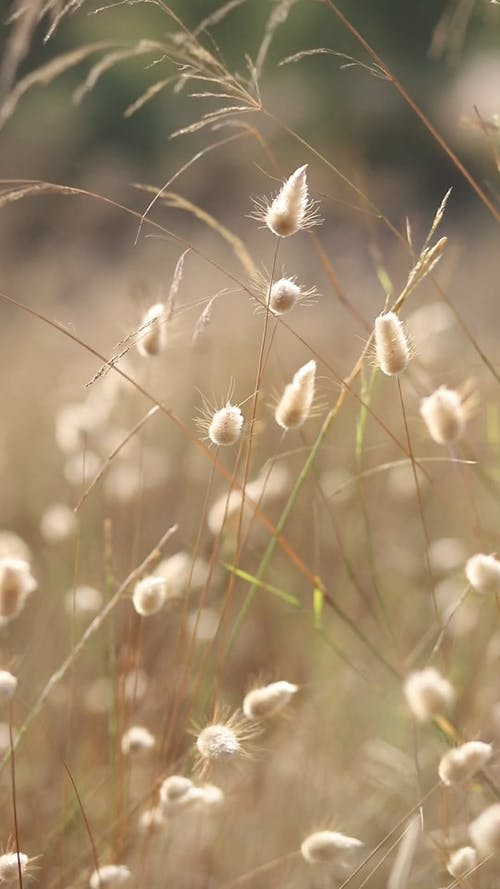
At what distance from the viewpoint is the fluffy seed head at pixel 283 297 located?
0.68m

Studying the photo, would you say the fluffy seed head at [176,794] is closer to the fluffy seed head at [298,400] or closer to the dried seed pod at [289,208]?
the fluffy seed head at [298,400]

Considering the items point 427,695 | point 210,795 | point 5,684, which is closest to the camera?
point 427,695

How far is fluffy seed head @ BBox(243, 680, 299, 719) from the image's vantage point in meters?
0.65

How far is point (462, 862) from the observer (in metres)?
0.66

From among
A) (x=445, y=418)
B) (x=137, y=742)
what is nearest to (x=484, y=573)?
(x=445, y=418)

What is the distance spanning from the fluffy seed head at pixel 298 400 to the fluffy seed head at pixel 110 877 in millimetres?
334

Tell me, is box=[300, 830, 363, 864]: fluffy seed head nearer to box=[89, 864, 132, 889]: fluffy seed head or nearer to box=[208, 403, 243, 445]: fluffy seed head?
→ box=[89, 864, 132, 889]: fluffy seed head

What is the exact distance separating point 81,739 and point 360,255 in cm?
332

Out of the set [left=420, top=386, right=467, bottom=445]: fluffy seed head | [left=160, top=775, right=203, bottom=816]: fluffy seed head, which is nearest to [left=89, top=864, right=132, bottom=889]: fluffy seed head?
[left=160, top=775, right=203, bottom=816]: fluffy seed head

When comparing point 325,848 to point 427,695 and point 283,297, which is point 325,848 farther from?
point 283,297

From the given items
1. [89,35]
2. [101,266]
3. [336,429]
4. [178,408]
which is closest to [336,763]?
[336,429]

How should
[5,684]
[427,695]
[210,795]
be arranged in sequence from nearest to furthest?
[427,695]
[5,684]
[210,795]

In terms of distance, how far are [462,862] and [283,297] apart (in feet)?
1.27

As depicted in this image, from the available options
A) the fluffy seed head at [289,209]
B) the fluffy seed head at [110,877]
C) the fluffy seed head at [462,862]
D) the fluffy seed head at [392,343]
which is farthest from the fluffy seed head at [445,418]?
the fluffy seed head at [110,877]
